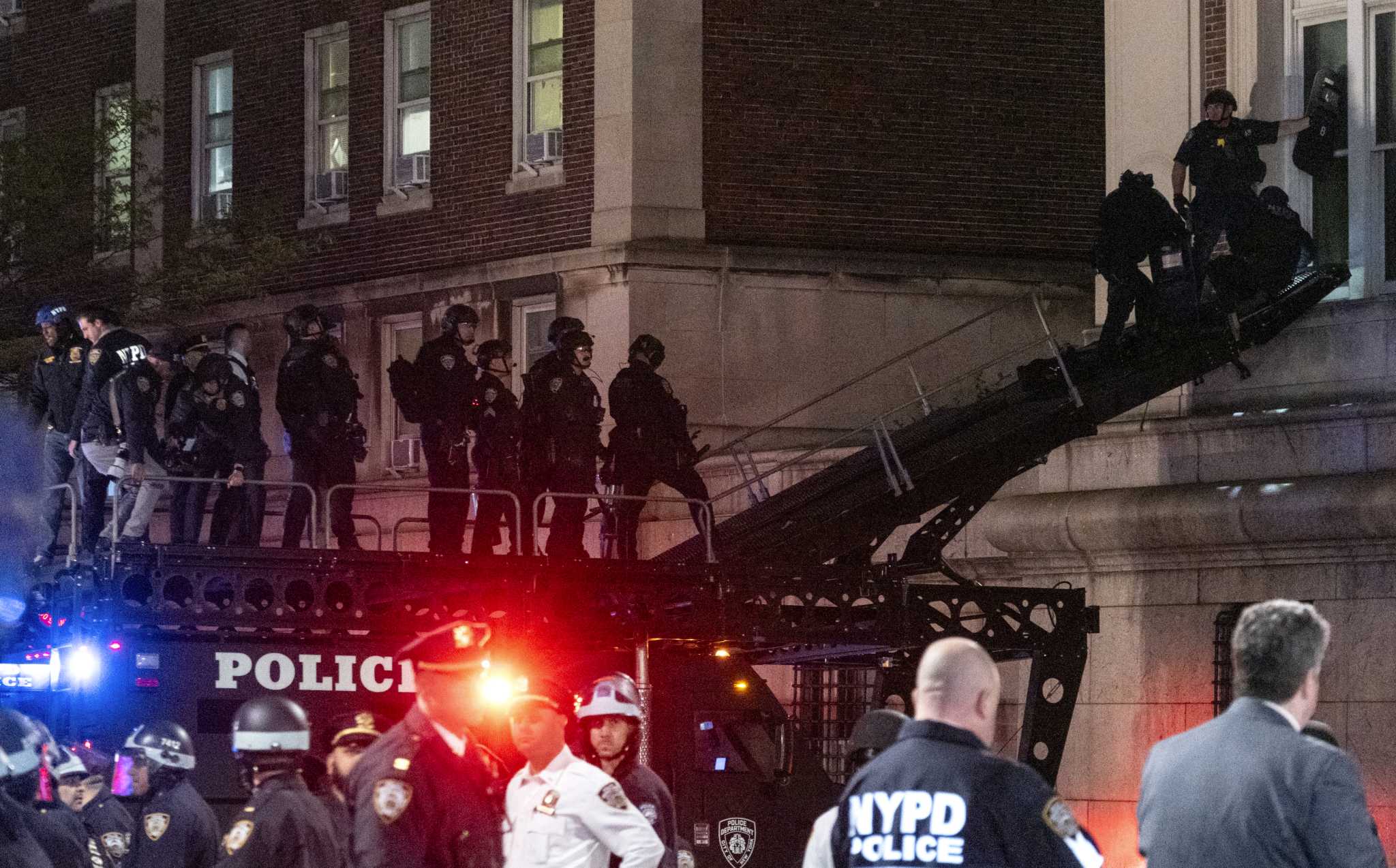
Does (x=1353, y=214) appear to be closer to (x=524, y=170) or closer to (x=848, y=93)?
(x=848, y=93)

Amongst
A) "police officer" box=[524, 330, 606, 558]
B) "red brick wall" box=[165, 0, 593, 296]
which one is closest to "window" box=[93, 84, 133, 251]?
"red brick wall" box=[165, 0, 593, 296]

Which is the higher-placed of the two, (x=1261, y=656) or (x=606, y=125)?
(x=606, y=125)

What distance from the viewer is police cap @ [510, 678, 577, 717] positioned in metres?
9.30

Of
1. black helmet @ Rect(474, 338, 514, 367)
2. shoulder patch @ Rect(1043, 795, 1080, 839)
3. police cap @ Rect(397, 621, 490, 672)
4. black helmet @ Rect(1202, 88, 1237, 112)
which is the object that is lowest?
shoulder patch @ Rect(1043, 795, 1080, 839)

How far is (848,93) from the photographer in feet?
87.5

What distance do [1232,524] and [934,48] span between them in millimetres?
10230

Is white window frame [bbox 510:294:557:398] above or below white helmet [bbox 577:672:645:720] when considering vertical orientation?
above

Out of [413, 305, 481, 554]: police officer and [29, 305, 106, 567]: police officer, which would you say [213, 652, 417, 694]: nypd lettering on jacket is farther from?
[413, 305, 481, 554]: police officer

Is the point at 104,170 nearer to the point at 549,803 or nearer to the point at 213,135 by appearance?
the point at 213,135

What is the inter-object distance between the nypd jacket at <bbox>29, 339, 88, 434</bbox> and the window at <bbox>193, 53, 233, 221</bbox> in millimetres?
13540

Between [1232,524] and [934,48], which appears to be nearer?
[1232,524]

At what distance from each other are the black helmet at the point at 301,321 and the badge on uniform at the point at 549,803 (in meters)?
8.88

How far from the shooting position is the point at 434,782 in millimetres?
8188

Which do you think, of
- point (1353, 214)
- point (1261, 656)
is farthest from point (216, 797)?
point (1353, 214)
